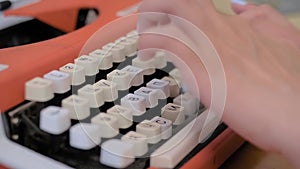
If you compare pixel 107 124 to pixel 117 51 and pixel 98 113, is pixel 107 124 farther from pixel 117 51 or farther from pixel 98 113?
pixel 117 51

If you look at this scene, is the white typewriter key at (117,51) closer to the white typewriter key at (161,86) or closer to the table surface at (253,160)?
the white typewriter key at (161,86)

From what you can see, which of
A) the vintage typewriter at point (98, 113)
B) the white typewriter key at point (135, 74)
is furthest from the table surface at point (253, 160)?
the white typewriter key at point (135, 74)

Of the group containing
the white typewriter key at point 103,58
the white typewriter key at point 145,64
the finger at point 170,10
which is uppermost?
the finger at point 170,10

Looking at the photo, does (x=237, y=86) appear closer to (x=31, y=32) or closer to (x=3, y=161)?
(x=3, y=161)

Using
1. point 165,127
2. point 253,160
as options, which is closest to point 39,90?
point 165,127

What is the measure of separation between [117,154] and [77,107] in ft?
0.23

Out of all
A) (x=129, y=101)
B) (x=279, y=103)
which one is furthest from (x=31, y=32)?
Answer: (x=279, y=103)

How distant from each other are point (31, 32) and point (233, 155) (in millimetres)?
352

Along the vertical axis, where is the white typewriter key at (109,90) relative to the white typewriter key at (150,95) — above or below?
above

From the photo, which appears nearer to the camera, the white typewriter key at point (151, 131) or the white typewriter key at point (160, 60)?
the white typewriter key at point (151, 131)

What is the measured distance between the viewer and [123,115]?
46 cm

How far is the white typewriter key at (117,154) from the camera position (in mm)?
416

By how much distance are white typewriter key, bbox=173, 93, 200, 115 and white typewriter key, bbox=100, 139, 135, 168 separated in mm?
95

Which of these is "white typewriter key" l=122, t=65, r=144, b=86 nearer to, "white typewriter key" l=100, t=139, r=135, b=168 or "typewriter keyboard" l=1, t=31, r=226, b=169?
"typewriter keyboard" l=1, t=31, r=226, b=169
